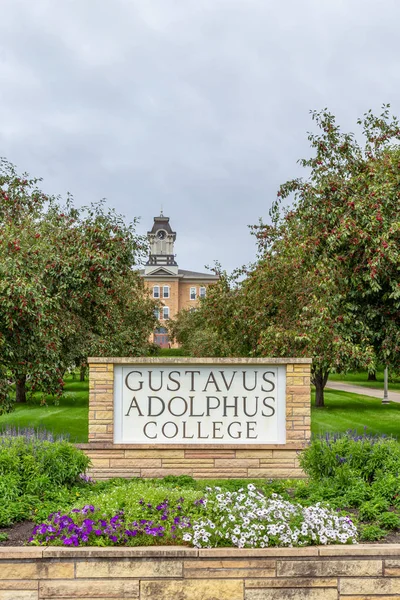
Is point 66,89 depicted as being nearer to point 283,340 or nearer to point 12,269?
point 12,269

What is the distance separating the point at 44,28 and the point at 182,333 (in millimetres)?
46427

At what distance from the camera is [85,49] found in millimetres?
9633

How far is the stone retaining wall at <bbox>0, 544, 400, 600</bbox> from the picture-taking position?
171 inches

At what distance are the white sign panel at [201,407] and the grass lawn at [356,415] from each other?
501 cm

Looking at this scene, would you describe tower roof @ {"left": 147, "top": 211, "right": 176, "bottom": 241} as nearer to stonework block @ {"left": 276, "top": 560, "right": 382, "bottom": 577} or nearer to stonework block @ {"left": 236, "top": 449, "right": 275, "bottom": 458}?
stonework block @ {"left": 236, "top": 449, "right": 275, "bottom": 458}

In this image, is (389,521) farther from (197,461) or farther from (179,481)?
(197,461)

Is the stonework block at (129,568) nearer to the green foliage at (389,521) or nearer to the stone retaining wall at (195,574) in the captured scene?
the stone retaining wall at (195,574)

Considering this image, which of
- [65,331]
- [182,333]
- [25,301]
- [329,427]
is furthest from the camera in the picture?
[182,333]

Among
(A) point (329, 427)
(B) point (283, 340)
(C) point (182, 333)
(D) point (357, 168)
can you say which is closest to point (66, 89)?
(D) point (357, 168)

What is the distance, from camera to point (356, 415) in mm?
18953

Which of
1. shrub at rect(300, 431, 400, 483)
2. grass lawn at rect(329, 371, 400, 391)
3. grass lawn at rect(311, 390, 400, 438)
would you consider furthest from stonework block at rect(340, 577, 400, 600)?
grass lawn at rect(329, 371, 400, 391)

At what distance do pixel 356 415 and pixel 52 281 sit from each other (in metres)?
10.4

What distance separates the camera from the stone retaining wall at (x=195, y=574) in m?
4.35

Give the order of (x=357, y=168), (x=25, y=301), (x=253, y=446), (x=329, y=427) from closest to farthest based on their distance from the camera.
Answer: (x=253, y=446), (x=25, y=301), (x=357, y=168), (x=329, y=427)
